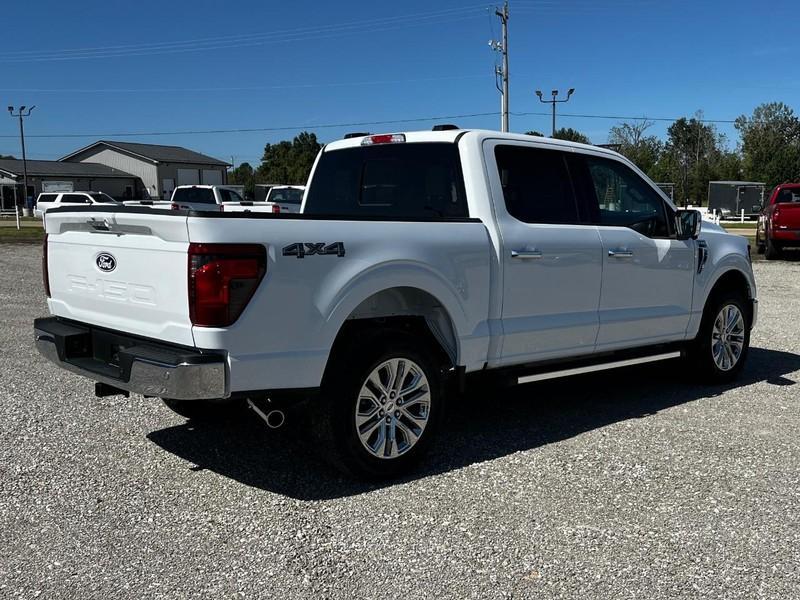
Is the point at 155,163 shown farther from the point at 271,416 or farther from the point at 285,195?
the point at 271,416

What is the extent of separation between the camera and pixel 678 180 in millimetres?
83062

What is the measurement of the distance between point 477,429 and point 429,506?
4.87 feet

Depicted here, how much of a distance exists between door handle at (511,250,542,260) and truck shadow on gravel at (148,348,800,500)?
1.22 meters

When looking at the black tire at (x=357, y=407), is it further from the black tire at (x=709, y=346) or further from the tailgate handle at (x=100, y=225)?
the black tire at (x=709, y=346)

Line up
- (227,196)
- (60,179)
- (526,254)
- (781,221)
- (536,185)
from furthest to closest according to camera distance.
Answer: (60,179), (227,196), (781,221), (536,185), (526,254)

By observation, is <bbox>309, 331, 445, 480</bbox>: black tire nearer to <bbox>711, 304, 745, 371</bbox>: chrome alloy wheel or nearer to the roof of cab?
the roof of cab

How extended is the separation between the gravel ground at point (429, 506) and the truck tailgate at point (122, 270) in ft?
3.08

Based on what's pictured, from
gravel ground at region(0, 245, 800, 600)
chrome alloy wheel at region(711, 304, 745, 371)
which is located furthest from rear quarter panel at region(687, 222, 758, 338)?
gravel ground at region(0, 245, 800, 600)

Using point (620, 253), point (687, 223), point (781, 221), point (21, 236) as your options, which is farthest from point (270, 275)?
point (21, 236)

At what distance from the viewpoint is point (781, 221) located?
19.7 m

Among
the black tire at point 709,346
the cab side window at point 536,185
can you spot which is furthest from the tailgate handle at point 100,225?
the black tire at point 709,346

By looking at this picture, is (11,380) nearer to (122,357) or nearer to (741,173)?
(122,357)

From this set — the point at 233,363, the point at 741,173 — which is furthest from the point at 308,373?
the point at 741,173

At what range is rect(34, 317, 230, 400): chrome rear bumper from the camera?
12.7ft
